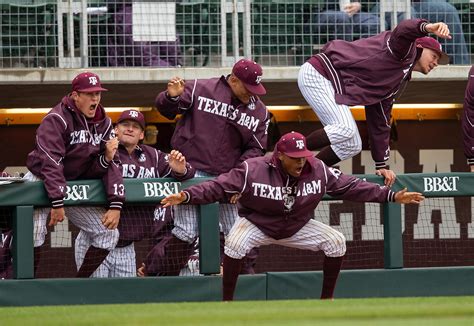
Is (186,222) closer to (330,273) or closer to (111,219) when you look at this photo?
(111,219)

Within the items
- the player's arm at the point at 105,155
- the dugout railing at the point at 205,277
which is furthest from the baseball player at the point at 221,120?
the player's arm at the point at 105,155

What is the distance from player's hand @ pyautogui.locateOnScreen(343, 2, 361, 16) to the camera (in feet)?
42.9

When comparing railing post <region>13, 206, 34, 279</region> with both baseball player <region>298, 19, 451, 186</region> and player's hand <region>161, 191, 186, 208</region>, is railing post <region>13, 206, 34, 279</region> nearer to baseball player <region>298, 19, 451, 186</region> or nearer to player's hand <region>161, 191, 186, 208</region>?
player's hand <region>161, 191, 186, 208</region>

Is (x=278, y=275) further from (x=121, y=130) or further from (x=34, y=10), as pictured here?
(x=34, y=10)

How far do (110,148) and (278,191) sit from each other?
1.37m

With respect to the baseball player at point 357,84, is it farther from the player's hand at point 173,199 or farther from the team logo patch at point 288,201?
the player's hand at point 173,199

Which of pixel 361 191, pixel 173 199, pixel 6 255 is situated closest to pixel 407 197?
pixel 361 191

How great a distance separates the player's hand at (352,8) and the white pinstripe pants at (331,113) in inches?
83.6

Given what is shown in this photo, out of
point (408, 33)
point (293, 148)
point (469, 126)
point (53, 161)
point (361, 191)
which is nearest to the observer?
point (293, 148)

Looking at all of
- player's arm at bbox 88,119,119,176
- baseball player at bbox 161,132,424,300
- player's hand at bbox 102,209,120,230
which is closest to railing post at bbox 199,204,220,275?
baseball player at bbox 161,132,424,300

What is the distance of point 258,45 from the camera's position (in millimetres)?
13289

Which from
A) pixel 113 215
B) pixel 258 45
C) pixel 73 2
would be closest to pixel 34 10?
pixel 73 2

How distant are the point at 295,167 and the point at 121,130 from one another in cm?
186

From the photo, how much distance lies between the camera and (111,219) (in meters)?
10.3
